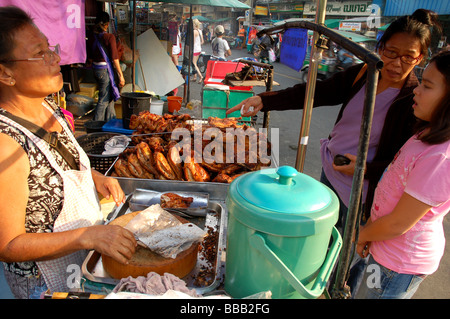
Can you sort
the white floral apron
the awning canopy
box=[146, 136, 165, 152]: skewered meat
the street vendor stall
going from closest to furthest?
the street vendor stall, the white floral apron, box=[146, 136, 165, 152]: skewered meat, the awning canopy

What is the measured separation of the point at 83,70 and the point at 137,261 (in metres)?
8.85

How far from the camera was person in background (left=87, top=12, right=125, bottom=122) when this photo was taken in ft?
21.5

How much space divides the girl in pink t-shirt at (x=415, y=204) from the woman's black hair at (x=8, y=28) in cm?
190

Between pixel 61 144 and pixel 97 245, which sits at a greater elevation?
pixel 61 144

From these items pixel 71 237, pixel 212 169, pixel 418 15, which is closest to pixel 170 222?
pixel 71 237

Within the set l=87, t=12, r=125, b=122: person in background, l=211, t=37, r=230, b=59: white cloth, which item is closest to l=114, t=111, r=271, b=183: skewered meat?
l=87, t=12, r=125, b=122: person in background

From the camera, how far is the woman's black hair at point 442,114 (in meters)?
1.36

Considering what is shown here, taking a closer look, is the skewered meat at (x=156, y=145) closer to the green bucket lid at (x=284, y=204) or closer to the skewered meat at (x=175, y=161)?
the skewered meat at (x=175, y=161)

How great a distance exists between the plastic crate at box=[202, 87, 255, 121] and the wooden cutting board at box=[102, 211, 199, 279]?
457 cm

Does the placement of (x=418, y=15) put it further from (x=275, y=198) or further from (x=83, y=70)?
(x=83, y=70)

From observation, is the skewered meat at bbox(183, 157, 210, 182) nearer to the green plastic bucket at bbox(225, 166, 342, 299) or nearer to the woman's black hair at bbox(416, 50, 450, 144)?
the green plastic bucket at bbox(225, 166, 342, 299)

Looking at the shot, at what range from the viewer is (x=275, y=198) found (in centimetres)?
100

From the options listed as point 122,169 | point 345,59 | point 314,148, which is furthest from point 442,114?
point 345,59

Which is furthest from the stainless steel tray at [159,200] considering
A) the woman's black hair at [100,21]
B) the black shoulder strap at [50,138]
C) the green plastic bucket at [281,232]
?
the woman's black hair at [100,21]
